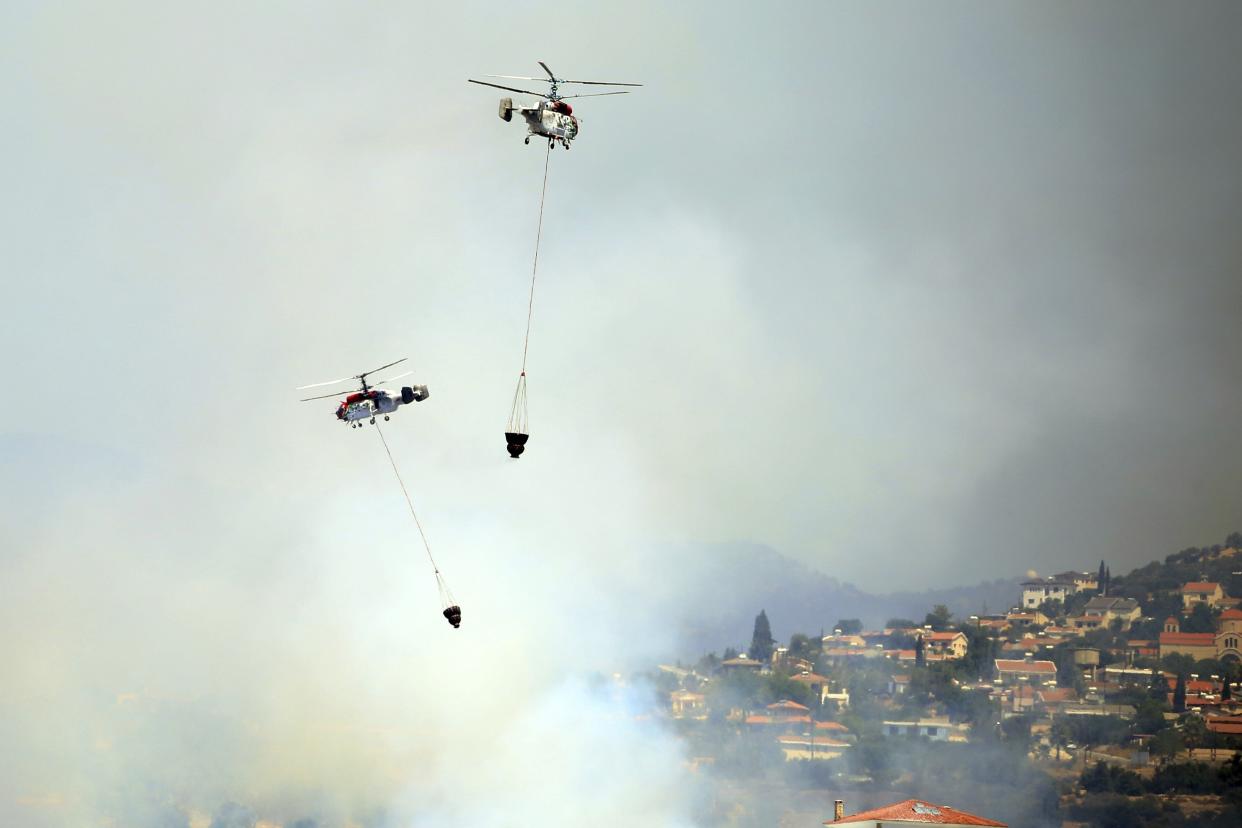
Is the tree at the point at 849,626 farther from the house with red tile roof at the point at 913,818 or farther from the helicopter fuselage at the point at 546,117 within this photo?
the helicopter fuselage at the point at 546,117

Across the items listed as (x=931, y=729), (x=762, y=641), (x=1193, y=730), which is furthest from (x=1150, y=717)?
(x=762, y=641)

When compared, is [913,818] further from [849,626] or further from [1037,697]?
[849,626]

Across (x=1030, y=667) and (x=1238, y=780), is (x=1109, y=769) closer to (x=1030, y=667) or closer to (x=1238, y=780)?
(x=1238, y=780)

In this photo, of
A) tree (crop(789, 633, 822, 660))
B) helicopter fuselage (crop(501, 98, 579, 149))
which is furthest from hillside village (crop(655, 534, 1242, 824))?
helicopter fuselage (crop(501, 98, 579, 149))

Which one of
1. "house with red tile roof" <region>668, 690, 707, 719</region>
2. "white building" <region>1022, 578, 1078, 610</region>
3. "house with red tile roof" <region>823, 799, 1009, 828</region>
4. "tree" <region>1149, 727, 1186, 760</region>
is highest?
"white building" <region>1022, 578, 1078, 610</region>

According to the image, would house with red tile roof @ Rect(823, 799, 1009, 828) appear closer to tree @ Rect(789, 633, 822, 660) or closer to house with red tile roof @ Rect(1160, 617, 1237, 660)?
house with red tile roof @ Rect(1160, 617, 1237, 660)

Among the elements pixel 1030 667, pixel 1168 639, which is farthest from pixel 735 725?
pixel 1168 639
